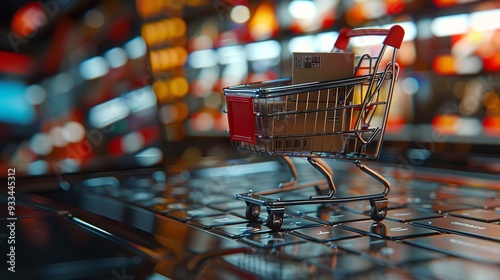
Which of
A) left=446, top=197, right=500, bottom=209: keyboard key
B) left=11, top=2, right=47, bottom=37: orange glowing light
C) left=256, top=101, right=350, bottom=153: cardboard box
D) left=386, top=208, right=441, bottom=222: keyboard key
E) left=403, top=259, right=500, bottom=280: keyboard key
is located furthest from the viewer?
left=11, top=2, right=47, bottom=37: orange glowing light

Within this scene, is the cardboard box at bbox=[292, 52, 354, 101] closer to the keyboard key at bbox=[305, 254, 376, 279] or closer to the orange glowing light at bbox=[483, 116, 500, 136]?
the keyboard key at bbox=[305, 254, 376, 279]

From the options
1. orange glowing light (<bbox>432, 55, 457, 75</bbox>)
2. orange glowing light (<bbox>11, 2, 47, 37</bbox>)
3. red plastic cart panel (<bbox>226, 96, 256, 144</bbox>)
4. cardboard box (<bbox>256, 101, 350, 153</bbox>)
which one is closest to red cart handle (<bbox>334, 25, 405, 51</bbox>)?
cardboard box (<bbox>256, 101, 350, 153</bbox>)

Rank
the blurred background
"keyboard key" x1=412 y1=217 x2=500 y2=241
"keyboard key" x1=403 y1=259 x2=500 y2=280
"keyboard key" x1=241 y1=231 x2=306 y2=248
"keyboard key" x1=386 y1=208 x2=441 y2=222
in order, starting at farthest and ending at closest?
1. the blurred background
2. "keyboard key" x1=386 y1=208 x2=441 y2=222
3. "keyboard key" x1=412 y1=217 x2=500 y2=241
4. "keyboard key" x1=241 y1=231 x2=306 y2=248
5. "keyboard key" x1=403 y1=259 x2=500 y2=280

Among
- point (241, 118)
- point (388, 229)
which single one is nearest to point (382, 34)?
point (241, 118)

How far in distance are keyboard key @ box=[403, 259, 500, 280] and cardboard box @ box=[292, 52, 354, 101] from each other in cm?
70

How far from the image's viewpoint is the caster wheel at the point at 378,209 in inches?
82.0

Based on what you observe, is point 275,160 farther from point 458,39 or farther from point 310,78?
point 310,78

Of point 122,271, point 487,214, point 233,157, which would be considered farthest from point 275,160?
point 122,271

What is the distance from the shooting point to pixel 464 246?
1.73 m

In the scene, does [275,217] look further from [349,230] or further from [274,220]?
[349,230]

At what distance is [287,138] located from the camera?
2029mm

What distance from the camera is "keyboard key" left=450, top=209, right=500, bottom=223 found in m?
2.12

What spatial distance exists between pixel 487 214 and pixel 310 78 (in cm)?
83

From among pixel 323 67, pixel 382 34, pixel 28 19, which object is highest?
pixel 28 19
